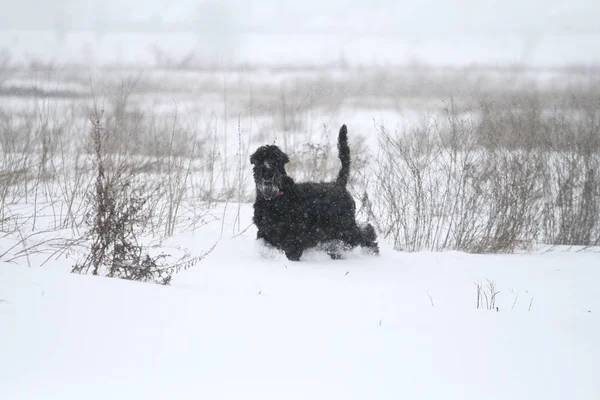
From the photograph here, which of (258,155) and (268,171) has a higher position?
(258,155)

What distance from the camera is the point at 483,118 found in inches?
276

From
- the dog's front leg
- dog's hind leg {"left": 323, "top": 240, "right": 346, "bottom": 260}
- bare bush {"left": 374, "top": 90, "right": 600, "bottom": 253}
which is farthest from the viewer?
bare bush {"left": 374, "top": 90, "right": 600, "bottom": 253}

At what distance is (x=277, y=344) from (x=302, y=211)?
3482mm

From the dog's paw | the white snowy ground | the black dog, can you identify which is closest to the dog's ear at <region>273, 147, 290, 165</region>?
the black dog

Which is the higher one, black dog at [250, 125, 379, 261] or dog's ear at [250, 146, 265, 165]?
dog's ear at [250, 146, 265, 165]

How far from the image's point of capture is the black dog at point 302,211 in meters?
5.91

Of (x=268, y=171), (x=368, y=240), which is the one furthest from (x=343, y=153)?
(x=368, y=240)

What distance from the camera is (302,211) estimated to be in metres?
6.11

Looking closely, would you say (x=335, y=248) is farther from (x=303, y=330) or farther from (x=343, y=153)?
(x=303, y=330)

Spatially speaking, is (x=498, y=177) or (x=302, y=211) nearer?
(x=302, y=211)

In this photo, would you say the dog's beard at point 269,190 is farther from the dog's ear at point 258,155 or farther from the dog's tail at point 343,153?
the dog's tail at point 343,153

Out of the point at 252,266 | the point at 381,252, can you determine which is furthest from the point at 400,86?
the point at 252,266

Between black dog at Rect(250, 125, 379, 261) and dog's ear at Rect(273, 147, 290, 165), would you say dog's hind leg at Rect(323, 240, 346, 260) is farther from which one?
dog's ear at Rect(273, 147, 290, 165)

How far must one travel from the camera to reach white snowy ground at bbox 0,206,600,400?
2.22 metres
